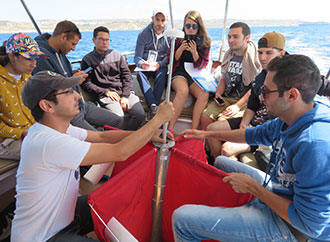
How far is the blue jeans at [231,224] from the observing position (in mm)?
947

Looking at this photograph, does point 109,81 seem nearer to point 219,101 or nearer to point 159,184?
point 219,101

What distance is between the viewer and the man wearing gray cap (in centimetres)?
92

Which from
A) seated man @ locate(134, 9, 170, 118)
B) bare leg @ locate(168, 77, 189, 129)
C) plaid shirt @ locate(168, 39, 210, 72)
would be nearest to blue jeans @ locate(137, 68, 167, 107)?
seated man @ locate(134, 9, 170, 118)

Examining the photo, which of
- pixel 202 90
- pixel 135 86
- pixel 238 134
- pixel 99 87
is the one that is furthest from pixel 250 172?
pixel 135 86

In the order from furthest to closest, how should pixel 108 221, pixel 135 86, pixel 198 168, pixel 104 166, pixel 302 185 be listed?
pixel 135 86
pixel 104 166
pixel 198 168
pixel 108 221
pixel 302 185

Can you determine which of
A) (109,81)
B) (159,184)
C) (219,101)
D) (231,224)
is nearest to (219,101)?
(219,101)

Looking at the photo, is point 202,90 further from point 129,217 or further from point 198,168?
point 129,217

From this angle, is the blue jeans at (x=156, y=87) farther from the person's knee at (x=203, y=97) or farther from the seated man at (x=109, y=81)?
the person's knee at (x=203, y=97)

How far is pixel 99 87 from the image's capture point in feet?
8.50

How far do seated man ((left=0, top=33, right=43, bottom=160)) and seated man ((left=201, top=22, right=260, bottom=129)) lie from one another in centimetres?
167

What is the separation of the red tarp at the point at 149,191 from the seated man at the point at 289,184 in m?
0.08

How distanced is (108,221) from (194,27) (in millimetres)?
2171

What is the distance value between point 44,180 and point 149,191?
0.52 m

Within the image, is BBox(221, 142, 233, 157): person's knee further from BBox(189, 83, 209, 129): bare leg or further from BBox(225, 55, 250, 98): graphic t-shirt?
BBox(225, 55, 250, 98): graphic t-shirt
